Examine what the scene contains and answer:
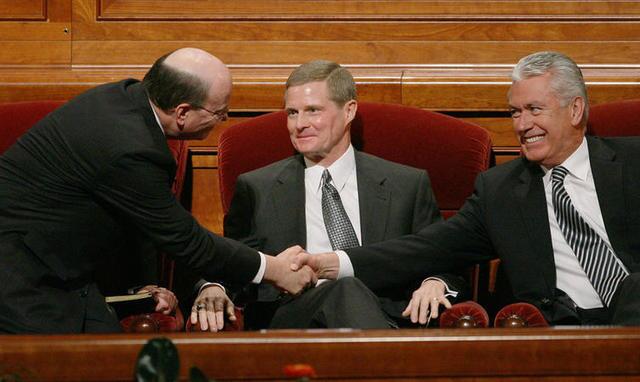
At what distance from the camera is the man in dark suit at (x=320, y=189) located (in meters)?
2.50

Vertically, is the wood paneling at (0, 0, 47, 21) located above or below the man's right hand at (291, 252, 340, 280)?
above

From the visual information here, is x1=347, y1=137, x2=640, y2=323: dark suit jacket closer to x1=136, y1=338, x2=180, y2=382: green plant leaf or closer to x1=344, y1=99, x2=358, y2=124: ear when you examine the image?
x1=344, y1=99, x2=358, y2=124: ear

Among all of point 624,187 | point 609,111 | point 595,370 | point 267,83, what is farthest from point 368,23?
point 595,370

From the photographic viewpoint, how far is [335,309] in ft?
6.95

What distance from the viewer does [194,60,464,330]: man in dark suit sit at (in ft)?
8.21

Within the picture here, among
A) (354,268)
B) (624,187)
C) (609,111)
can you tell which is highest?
(609,111)

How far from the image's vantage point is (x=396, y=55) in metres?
3.06

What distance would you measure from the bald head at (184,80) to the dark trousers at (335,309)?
0.48 meters

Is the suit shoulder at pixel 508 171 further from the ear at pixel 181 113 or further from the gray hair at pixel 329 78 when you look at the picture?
the ear at pixel 181 113

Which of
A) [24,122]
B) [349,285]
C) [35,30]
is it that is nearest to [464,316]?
[349,285]

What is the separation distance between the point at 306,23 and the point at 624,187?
1.15 meters

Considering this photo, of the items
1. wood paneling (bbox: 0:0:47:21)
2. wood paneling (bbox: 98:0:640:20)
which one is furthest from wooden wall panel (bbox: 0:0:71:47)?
wood paneling (bbox: 98:0:640:20)

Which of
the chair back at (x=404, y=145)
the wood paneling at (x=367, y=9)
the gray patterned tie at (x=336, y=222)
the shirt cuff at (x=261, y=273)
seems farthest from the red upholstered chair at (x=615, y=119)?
the shirt cuff at (x=261, y=273)

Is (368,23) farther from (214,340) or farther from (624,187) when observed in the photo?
(214,340)
